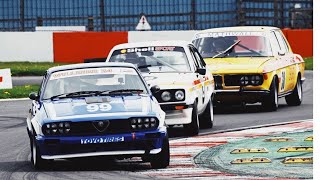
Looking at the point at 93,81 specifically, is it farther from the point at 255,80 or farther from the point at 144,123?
the point at 255,80

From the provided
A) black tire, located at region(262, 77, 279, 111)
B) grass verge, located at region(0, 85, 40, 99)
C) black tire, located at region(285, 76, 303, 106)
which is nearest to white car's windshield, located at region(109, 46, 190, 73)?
black tire, located at region(262, 77, 279, 111)

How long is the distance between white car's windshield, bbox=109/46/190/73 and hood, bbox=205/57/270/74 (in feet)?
9.97

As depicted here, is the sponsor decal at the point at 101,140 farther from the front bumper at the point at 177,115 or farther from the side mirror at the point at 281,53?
the side mirror at the point at 281,53

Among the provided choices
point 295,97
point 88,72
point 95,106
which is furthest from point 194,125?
point 295,97

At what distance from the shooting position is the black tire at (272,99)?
66.0ft

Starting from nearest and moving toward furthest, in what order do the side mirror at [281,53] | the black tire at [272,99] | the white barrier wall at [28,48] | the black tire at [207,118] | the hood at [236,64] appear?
1. the black tire at [207,118]
2. the hood at [236,64]
3. the black tire at [272,99]
4. the side mirror at [281,53]
5. the white barrier wall at [28,48]

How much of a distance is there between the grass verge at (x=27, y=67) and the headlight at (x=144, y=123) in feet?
72.8

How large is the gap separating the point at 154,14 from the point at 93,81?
27.8 meters

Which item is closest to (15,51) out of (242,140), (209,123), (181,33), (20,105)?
(181,33)

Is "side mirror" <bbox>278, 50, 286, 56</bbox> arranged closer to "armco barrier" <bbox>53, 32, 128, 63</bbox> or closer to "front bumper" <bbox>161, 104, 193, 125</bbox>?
→ "front bumper" <bbox>161, 104, 193, 125</bbox>

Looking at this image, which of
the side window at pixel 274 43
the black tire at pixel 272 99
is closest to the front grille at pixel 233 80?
the black tire at pixel 272 99

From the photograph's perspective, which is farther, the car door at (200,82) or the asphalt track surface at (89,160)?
the car door at (200,82)

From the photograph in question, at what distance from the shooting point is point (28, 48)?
36.3 meters

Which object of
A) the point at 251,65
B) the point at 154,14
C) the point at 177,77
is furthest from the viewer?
the point at 154,14
